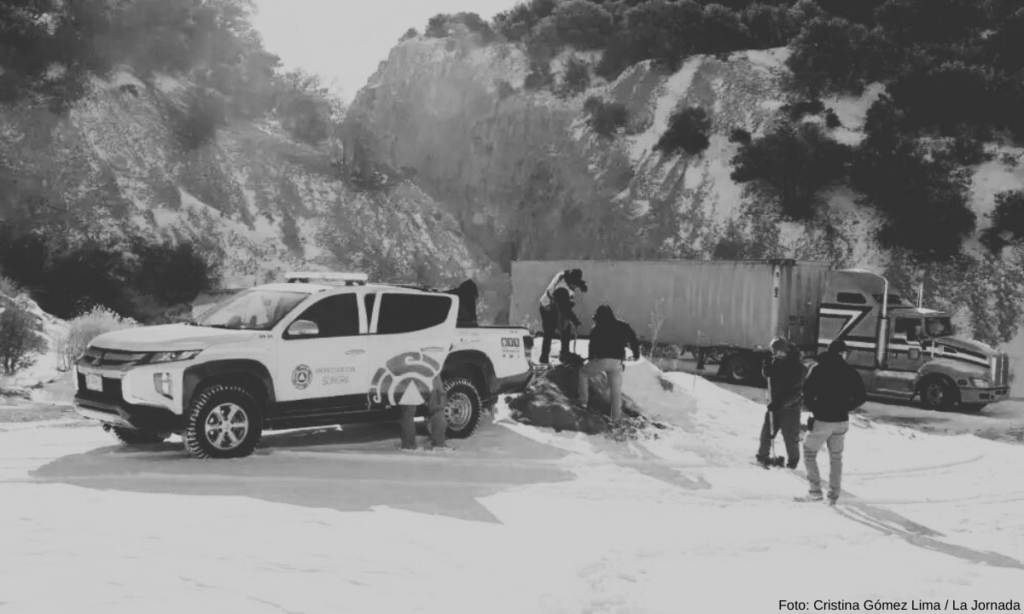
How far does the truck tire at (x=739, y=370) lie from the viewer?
22.5 metres

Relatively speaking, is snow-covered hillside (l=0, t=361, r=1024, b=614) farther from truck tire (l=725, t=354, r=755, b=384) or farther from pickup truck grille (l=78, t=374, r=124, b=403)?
truck tire (l=725, t=354, r=755, b=384)

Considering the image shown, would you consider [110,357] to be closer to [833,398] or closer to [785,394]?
[833,398]

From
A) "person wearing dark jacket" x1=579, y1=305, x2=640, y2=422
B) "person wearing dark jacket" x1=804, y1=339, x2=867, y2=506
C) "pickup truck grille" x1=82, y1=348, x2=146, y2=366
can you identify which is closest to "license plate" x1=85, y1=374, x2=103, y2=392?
"pickup truck grille" x1=82, y1=348, x2=146, y2=366

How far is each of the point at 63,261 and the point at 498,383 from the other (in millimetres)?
24148

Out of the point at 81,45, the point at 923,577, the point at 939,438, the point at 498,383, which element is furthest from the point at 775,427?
the point at 81,45

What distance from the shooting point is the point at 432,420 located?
9961 mm

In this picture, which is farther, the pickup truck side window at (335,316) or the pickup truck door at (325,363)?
the pickup truck side window at (335,316)

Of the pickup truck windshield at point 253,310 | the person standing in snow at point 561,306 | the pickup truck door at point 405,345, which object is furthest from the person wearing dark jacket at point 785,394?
the pickup truck windshield at point 253,310

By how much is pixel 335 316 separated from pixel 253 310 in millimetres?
937

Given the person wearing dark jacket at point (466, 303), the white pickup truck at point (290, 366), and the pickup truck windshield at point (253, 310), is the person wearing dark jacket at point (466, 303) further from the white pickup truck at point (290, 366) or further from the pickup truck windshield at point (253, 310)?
the pickup truck windshield at point (253, 310)

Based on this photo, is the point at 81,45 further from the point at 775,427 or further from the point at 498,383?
the point at 775,427

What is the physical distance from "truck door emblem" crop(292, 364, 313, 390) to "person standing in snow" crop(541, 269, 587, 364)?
534 cm

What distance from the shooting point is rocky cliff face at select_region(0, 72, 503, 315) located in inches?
1293

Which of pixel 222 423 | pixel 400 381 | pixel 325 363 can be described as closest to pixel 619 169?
pixel 400 381
